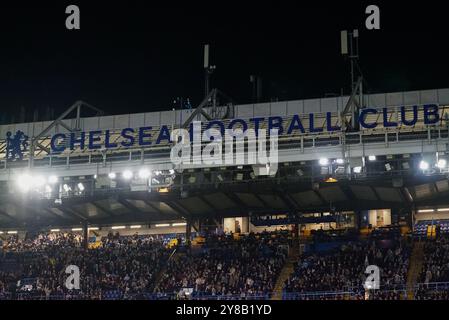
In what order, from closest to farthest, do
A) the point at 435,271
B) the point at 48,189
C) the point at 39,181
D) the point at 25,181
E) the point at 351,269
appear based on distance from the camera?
1. the point at 435,271
2. the point at 351,269
3. the point at 25,181
4. the point at 39,181
5. the point at 48,189

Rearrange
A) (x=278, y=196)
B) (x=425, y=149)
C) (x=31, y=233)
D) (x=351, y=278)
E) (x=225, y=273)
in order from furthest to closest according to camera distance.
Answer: (x=31, y=233) → (x=278, y=196) → (x=225, y=273) → (x=351, y=278) → (x=425, y=149)

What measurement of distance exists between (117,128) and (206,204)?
796cm

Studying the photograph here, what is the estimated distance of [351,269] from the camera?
137 ft

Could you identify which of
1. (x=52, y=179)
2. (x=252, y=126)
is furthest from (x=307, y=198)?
(x=52, y=179)

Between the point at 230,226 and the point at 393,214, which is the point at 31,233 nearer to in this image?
the point at 230,226

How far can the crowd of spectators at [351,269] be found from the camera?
39616mm

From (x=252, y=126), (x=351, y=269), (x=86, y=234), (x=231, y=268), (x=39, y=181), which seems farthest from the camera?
(x=86, y=234)

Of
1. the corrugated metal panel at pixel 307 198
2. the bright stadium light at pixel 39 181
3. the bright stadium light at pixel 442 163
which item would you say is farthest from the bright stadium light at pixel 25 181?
the bright stadium light at pixel 442 163

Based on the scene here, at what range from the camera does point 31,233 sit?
2264 inches

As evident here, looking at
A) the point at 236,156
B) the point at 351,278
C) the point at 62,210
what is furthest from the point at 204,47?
the point at 62,210

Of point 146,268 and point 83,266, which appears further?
point 83,266

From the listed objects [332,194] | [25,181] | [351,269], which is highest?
[332,194]

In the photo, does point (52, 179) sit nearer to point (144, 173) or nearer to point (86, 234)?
point (144, 173)

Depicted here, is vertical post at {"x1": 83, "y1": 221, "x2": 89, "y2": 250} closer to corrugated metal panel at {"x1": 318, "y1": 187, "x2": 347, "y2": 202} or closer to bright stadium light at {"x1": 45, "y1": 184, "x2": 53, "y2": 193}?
bright stadium light at {"x1": 45, "y1": 184, "x2": 53, "y2": 193}
